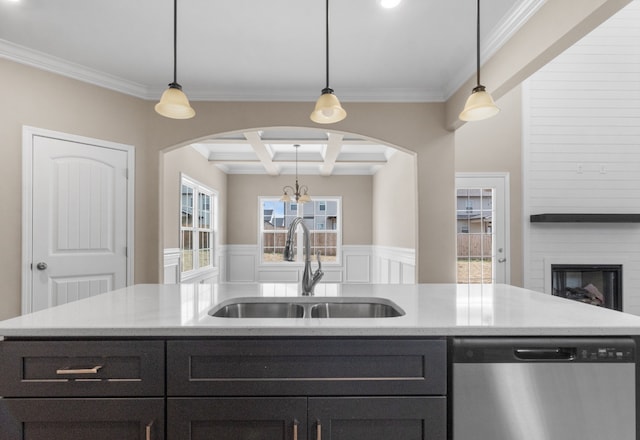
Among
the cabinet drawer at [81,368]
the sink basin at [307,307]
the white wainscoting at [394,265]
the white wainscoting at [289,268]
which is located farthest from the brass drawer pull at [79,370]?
the white wainscoting at [289,268]

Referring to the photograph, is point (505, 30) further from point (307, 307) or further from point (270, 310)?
point (270, 310)

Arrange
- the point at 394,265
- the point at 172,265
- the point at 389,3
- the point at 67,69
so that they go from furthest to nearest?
the point at 394,265 < the point at 172,265 < the point at 67,69 < the point at 389,3

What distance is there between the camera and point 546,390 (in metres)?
1.16

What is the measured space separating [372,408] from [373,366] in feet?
0.43

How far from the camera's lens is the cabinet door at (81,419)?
116 cm

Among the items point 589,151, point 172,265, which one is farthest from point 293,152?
point 589,151

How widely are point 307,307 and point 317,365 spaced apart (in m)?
0.57

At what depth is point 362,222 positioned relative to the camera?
740 centimetres

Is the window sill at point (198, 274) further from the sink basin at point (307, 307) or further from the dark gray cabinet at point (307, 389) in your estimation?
the dark gray cabinet at point (307, 389)

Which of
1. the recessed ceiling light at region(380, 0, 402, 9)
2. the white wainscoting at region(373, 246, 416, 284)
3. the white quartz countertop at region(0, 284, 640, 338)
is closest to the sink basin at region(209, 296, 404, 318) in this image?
the white quartz countertop at region(0, 284, 640, 338)

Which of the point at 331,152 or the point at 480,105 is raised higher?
the point at 331,152

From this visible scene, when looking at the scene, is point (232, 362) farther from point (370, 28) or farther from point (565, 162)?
point (565, 162)

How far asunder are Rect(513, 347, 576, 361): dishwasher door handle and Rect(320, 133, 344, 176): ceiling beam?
333cm

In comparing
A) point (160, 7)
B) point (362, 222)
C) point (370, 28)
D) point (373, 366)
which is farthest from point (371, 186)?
point (373, 366)
